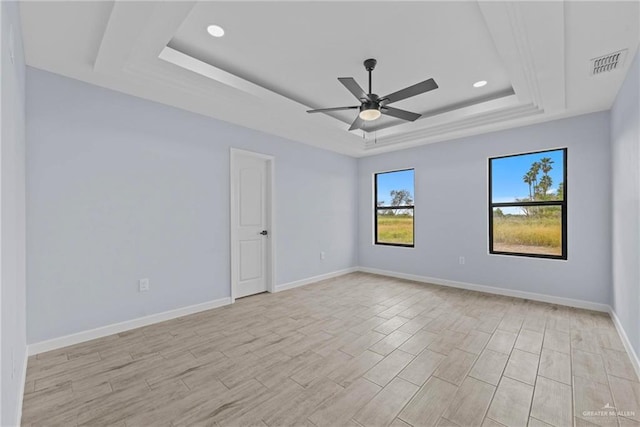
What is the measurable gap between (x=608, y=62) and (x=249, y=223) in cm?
433

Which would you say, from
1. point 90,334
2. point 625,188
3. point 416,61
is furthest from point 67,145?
point 625,188

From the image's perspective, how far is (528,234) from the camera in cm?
415

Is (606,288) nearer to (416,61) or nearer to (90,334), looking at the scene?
(416,61)

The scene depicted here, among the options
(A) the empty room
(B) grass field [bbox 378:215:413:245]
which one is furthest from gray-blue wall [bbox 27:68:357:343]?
(B) grass field [bbox 378:215:413:245]

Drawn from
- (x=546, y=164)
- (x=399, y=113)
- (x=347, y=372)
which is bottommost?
(x=347, y=372)

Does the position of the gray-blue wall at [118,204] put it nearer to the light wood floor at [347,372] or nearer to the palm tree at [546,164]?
the light wood floor at [347,372]

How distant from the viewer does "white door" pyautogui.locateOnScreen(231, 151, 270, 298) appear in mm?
4156

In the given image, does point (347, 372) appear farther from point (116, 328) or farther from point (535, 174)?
point (535, 174)

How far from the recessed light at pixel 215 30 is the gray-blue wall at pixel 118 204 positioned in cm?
136

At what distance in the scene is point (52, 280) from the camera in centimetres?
261

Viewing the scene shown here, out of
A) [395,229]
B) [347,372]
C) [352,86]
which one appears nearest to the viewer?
[347,372]

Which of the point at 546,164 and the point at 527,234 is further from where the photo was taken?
the point at 527,234

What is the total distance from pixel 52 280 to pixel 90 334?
0.63 metres

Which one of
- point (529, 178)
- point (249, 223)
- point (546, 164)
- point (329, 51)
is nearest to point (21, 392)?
point (249, 223)
